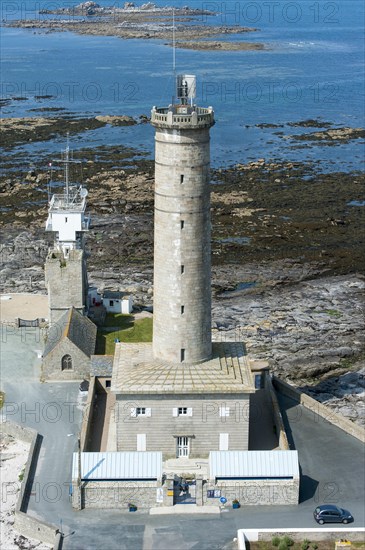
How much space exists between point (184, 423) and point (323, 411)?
778 cm

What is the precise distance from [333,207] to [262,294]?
20.2 m

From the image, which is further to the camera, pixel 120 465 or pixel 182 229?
pixel 182 229

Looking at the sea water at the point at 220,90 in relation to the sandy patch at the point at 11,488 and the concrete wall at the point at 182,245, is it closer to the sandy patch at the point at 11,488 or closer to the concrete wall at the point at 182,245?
the sandy patch at the point at 11,488

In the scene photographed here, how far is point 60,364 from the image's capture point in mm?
42781

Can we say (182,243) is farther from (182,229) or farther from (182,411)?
(182,411)

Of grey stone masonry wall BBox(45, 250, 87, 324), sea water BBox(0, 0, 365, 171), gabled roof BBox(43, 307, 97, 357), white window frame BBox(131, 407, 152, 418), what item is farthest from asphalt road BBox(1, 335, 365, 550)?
sea water BBox(0, 0, 365, 171)

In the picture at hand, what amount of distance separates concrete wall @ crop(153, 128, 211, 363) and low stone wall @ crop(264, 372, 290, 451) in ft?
14.6

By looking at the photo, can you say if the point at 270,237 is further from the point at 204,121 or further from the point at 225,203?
the point at 204,121

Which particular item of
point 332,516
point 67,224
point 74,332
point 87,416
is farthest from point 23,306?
point 332,516

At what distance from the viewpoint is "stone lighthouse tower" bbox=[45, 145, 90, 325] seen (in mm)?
45844

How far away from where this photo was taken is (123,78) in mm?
149375

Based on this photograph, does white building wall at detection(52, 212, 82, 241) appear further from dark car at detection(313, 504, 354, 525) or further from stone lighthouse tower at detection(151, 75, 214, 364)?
dark car at detection(313, 504, 354, 525)

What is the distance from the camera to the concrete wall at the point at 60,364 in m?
42.5

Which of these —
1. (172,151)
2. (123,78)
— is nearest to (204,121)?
(172,151)
